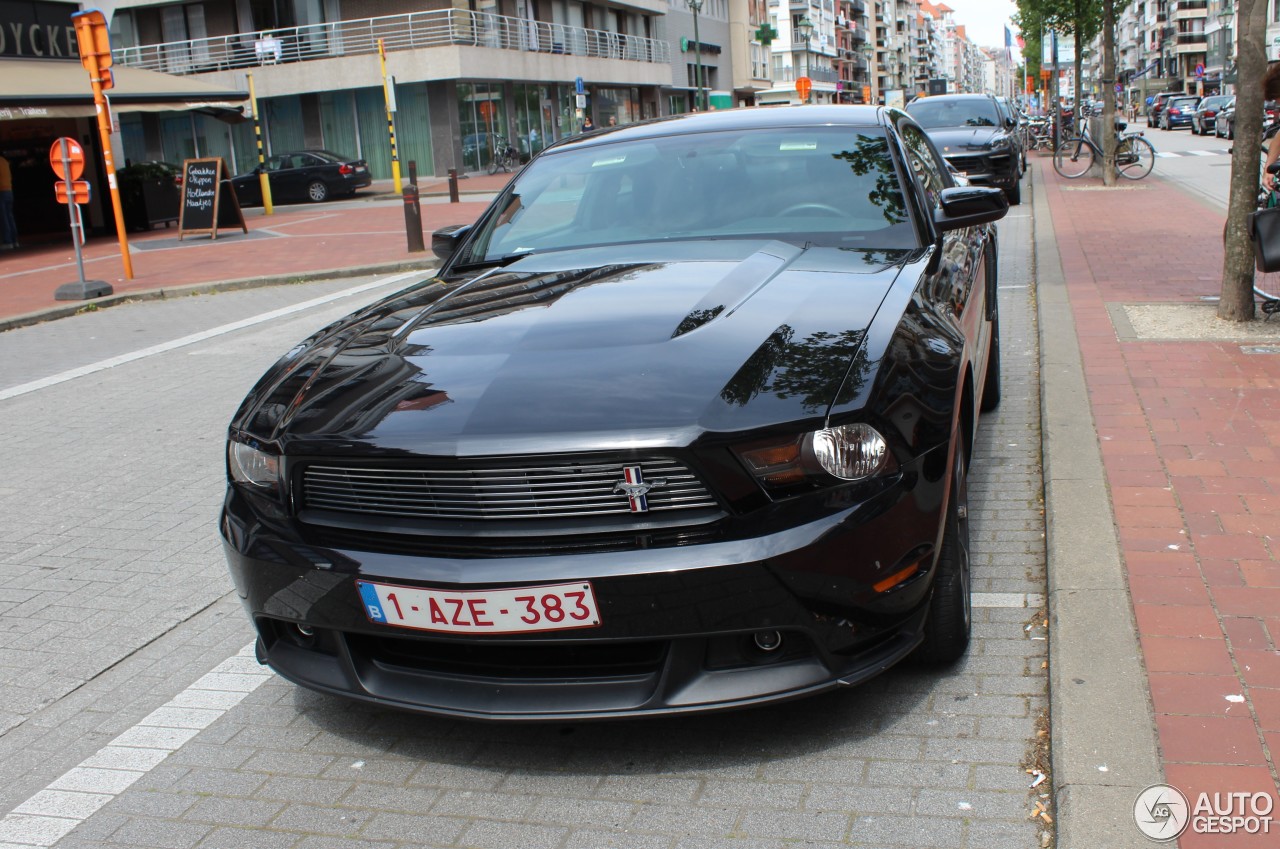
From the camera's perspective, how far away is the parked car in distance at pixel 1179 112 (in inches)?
2152

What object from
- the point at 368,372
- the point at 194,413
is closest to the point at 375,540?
the point at 368,372

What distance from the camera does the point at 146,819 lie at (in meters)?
2.88

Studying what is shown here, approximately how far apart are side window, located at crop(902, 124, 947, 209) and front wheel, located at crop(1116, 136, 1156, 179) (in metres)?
17.3

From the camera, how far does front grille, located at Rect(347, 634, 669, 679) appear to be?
9.18 ft

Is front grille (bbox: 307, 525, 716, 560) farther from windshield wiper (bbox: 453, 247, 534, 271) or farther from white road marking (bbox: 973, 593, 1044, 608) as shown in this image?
windshield wiper (bbox: 453, 247, 534, 271)

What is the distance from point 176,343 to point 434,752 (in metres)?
8.42

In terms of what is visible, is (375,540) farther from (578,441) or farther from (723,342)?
(723,342)

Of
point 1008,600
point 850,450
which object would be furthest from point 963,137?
point 850,450

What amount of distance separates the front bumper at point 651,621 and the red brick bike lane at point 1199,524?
0.72 m

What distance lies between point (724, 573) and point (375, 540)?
32.5 inches

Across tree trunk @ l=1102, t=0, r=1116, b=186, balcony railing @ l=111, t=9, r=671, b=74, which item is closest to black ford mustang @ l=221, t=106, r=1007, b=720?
tree trunk @ l=1102, t=0, r=1116, b=186

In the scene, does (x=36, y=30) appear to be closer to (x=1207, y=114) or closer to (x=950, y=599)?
(x=950, y=599)

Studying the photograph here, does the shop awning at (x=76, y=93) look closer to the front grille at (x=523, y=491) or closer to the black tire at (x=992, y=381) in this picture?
the black tire at (x=992, y=381)

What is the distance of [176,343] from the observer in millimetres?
10648
